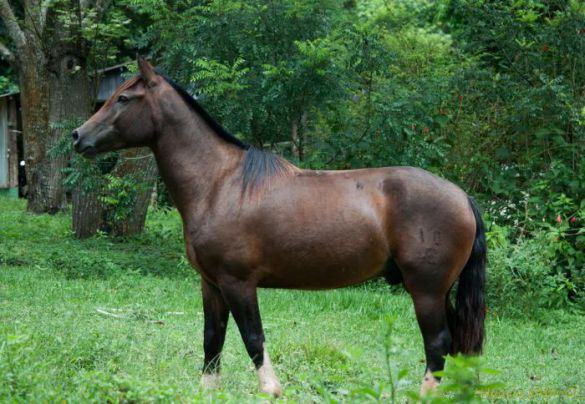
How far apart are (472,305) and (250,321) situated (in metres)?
1.45

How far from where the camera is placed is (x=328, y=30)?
1023 cm

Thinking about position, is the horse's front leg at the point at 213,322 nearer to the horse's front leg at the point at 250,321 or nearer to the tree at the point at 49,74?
the horse's front leg at the point at 250,321

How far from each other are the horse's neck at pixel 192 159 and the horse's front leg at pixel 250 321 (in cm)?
62

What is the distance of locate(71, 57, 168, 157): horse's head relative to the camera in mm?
5473

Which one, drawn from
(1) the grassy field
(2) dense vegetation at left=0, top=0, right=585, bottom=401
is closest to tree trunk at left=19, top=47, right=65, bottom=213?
(1) the grassy field

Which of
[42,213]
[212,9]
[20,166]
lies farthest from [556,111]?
[20,166]

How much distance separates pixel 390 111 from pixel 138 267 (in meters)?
3.64

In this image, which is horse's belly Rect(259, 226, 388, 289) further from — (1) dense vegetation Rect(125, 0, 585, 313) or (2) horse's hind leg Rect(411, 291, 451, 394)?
(1) dense vegetation Rect(125, 0, 585, 313)

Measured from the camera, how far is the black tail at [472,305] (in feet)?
17.9

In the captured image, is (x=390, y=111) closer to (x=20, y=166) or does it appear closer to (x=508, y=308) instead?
(x=508, y=308)

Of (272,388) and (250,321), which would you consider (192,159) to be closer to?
(250,321)

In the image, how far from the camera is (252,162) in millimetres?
5500

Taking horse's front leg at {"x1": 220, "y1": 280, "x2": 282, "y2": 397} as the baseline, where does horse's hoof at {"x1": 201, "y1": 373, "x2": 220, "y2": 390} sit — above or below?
below

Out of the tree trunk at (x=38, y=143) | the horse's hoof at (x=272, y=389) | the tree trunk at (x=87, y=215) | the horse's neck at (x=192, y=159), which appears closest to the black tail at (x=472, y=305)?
the horse's hoof at (x=272, y=389)
